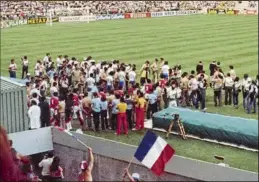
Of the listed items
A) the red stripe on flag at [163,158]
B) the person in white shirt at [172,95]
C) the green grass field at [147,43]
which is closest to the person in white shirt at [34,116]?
the green grass field at [147,43]

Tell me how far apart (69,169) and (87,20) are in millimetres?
46433

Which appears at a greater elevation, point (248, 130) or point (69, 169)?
point (248, 130)

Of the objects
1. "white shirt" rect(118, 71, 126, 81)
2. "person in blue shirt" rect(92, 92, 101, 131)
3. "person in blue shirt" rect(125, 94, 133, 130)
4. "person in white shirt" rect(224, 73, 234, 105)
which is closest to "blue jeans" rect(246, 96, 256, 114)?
"person in white shirt" rect(224, 73, 234, 105)

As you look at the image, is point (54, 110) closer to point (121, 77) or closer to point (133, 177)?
point (121, 77)

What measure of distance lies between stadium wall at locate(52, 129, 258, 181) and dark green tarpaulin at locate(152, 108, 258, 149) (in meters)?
2.82

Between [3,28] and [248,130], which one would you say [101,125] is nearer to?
[248,130]

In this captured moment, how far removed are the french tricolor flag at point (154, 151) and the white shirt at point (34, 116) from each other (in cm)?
663

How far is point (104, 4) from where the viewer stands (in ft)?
238

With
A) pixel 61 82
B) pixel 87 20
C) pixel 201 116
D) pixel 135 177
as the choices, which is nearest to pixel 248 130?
pixel 201 116

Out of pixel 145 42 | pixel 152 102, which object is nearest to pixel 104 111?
pixel 152 102

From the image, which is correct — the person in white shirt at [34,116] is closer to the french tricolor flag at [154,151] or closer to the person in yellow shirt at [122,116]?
the person in yellow shirt at [122,116]

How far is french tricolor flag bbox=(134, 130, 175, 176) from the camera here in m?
8.91

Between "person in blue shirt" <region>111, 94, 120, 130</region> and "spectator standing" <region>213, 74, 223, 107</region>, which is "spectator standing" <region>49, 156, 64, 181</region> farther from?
"spectator standing" <region>213, 74, 223, 107</region>

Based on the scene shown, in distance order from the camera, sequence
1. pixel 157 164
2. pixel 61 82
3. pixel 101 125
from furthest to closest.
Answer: pixel 61 82 < pixel 101 125 < pixel 157 164
